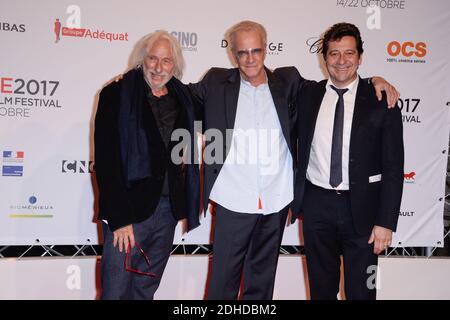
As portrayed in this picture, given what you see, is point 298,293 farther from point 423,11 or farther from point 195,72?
point 423,11

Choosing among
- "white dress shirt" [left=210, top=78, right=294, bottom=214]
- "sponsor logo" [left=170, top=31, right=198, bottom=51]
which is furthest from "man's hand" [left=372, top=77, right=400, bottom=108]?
"sponsor logo" [left=170, top=31, right=198, bottom=51]

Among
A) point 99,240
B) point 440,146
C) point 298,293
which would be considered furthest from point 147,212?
point 440,146

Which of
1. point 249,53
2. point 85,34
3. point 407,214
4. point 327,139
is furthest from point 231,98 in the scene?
point 407,214

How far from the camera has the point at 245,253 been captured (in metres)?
2.45

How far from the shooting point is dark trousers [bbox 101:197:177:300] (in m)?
2.11

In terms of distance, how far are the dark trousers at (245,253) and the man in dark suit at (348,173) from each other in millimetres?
208

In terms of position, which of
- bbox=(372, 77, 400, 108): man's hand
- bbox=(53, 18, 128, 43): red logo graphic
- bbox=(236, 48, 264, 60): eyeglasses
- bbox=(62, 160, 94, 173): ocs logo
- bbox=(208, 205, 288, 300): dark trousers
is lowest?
bbox=(208, 205, 288, 300): dark trousers

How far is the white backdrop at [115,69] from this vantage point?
10.2 feet

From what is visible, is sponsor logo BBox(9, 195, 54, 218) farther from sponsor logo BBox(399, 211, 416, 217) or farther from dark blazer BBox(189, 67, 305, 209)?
sponsor logo BBox(399, 211, 416, 217)

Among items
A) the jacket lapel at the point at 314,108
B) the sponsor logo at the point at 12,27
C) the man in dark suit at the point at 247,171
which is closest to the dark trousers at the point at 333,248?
the man in dark suit at the point at 247,171

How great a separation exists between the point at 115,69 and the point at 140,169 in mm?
1337

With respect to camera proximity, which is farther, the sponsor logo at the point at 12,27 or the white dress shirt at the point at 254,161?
the sponsor logo at the point at 12,27

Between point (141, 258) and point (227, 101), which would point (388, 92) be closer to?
point (227, 101)

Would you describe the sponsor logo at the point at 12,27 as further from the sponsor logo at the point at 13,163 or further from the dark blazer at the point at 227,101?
→ the dark blazer at the point at 227,101
